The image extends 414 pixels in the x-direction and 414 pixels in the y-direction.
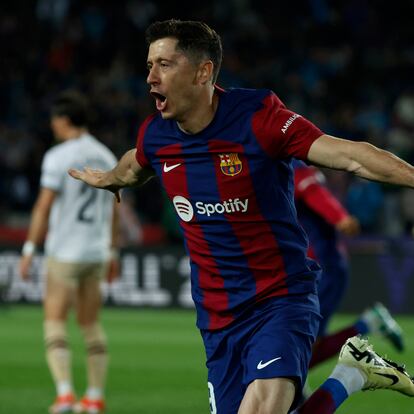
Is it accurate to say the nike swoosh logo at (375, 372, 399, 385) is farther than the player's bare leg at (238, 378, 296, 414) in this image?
Yes

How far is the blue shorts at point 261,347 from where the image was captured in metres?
5.37

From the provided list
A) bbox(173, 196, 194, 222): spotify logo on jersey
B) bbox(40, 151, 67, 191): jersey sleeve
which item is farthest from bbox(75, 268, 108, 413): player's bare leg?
bbox(173, 196, 194, 222): spotify logo on jersey

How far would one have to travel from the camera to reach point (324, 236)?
941 cm

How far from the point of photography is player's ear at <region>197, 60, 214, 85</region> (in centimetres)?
552

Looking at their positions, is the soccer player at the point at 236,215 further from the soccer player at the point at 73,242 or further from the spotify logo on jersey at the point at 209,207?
the soccer player at the point at 73,242

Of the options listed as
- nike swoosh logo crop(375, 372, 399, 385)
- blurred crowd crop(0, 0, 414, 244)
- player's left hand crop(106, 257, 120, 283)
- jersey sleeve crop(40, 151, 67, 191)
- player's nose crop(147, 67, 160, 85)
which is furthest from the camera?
blurred crowd crop(0, 0, 414, 244)

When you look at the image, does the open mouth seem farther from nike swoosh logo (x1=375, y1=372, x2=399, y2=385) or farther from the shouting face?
nike swoosh logo (x1=375, y1=372, x2=399, y2=385)

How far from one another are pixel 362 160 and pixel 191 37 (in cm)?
100

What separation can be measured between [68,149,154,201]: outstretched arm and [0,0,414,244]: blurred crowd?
1260cm

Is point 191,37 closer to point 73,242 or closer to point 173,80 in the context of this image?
point 173,80

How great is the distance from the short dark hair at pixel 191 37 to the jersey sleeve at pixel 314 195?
3210 millimetres

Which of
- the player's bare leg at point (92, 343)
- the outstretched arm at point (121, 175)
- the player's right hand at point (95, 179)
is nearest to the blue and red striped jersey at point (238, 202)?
the outstretched arm at point (121, 175)

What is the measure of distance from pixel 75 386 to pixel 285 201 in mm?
5435

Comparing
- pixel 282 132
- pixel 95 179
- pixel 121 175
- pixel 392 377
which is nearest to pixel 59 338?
pixel 95 179
